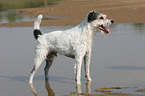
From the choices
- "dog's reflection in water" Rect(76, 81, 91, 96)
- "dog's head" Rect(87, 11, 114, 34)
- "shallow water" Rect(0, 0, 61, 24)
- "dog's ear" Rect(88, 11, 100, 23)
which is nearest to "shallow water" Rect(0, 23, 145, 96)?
"dog's reflection in water" Rect(76, 81, 91, 96)

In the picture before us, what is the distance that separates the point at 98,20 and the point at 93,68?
2.34 m

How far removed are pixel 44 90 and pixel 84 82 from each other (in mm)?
1068

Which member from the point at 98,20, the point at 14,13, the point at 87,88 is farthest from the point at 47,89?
the point at 14,13

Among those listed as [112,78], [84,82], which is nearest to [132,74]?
[112,78]

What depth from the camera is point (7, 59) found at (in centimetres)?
1310

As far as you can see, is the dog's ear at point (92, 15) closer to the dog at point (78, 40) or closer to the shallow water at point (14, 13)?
the dog at point (78, 40)

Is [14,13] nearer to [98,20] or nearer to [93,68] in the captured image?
[93,68]

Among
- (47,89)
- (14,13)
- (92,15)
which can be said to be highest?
(92,15)

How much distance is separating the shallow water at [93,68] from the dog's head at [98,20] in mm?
1363

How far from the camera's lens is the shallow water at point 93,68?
8.91 metres

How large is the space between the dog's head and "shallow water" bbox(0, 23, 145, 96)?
136 cm

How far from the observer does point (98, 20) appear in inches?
346

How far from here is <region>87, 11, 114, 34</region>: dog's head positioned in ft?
28.7

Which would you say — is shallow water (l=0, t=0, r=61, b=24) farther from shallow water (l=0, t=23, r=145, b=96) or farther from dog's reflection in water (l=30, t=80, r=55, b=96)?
dog's reflection in water (l=30, t=80, r=55, b=96)
